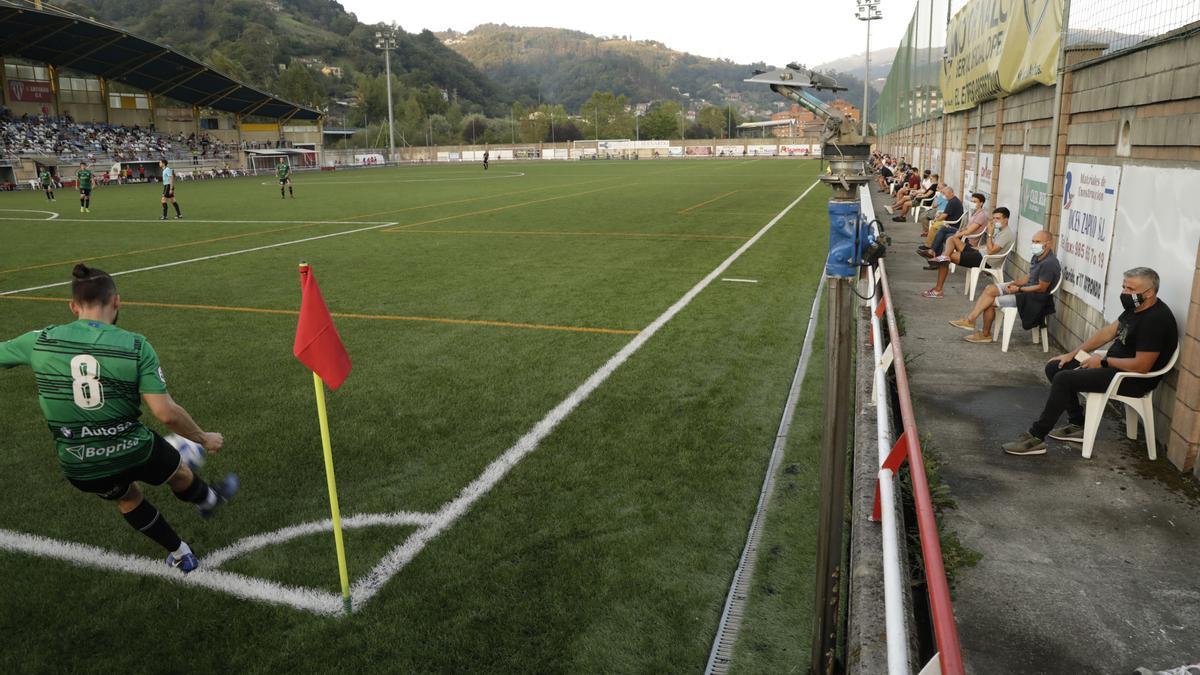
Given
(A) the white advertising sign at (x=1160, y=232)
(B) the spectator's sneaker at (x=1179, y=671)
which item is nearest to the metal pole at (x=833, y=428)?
(B) the spectator's sneaker at (x=1179, y=671)

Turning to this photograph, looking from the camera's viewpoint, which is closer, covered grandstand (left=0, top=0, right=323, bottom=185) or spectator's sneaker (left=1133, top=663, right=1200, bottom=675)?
spectator's sneaker (left=1133, top=663, right=1200, bottom=675)

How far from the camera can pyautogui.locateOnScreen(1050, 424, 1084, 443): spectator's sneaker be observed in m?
5.96

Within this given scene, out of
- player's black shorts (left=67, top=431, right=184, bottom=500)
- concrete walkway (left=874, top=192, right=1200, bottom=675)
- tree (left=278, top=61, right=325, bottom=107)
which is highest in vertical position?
tree (left=278, top=61, right=325, bottom=107)

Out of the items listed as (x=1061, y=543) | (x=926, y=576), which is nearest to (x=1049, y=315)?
(x=1061, y=543)

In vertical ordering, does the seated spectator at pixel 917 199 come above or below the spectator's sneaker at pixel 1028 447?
above

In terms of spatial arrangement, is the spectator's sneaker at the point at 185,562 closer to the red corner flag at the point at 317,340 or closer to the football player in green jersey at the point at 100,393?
the football player in green jersey at the point at 100,393

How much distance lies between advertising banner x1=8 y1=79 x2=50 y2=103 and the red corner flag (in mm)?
72561

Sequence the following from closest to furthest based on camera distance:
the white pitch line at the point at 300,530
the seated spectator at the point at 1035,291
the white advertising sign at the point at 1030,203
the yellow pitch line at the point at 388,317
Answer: the white pitch line at the point at 300,530, the seated spectator at the point at 1035,291, the white advertising sign at the point at 1030,203, the yellow pitch line at the point at 388,317

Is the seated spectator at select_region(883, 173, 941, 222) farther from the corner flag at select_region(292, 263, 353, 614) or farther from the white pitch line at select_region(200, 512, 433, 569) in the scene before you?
the corner flag at select_region(292, 263, 353, 614)

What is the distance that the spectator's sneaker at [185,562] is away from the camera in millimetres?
4555

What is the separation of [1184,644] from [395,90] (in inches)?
7103

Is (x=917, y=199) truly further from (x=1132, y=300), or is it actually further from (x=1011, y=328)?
(x=1132, y=300)

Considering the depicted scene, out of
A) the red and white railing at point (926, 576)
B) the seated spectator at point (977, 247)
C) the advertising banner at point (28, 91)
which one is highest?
the advertising banner at point (28, 91)

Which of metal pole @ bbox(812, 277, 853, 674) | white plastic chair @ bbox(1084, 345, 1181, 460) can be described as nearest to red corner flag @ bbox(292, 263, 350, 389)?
metal pole @ bbox(812, 277, 853, 674)
